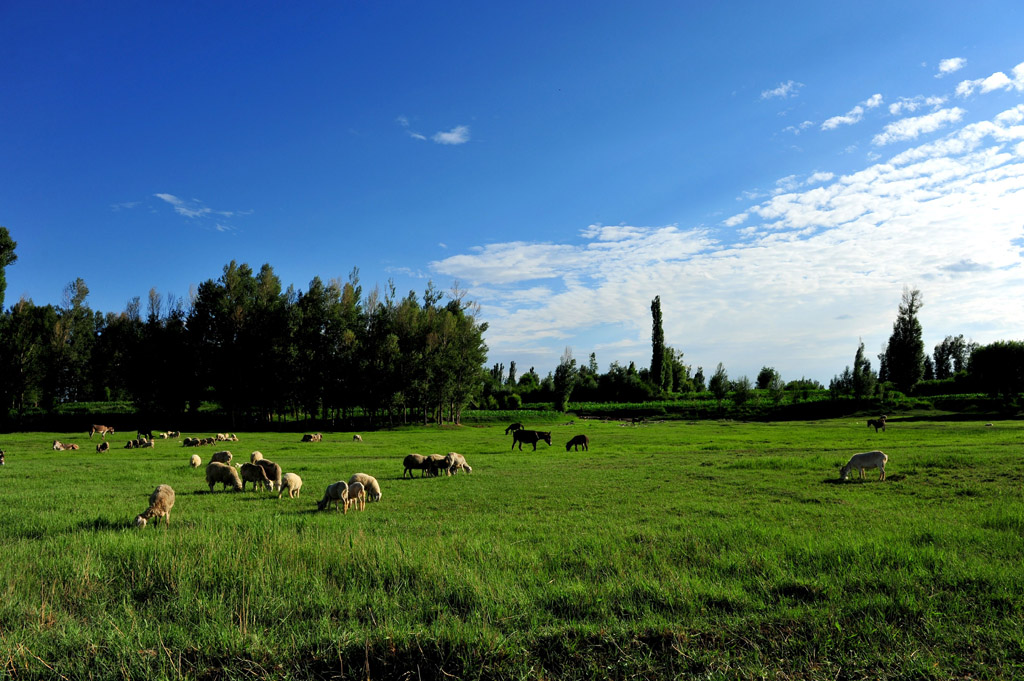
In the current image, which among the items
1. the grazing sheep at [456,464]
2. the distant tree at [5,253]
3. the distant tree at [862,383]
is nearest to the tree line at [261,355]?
the distant tree at [5,253]

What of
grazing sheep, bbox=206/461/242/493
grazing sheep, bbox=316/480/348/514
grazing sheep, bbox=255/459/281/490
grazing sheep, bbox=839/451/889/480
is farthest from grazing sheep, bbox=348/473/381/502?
grazing sheep, bbox=839/451/889/480

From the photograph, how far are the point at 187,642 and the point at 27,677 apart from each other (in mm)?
1381

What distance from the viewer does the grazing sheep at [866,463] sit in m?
17.3

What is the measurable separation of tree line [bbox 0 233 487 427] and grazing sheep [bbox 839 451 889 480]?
49678 millimetres

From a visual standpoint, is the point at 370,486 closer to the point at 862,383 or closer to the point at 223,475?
the point at 223,475

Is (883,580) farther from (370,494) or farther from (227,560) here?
(370,494)

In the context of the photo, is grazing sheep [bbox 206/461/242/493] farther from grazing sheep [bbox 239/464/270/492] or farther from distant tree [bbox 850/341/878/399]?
distant tree [bbox 850/341/878/399]

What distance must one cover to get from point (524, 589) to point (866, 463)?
1527cm

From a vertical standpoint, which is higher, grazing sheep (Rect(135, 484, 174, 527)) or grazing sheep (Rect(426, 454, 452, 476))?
grazing sheep (Rect(135, 484, 174, 527))

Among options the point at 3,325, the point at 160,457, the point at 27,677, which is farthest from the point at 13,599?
the point at 3,325

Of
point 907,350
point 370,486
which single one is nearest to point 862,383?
point 907,350

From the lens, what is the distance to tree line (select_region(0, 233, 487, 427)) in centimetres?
6000

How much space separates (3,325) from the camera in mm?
58562

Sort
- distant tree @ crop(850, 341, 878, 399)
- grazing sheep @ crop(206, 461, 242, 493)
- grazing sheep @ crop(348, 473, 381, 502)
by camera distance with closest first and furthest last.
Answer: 1. grazing sheep @ crop(348, 473, 381, 502)
2. grazing sheep @ crop(206, 461, 242, 493)
3. distant tree @ crop(850, 341, 878, 399)
